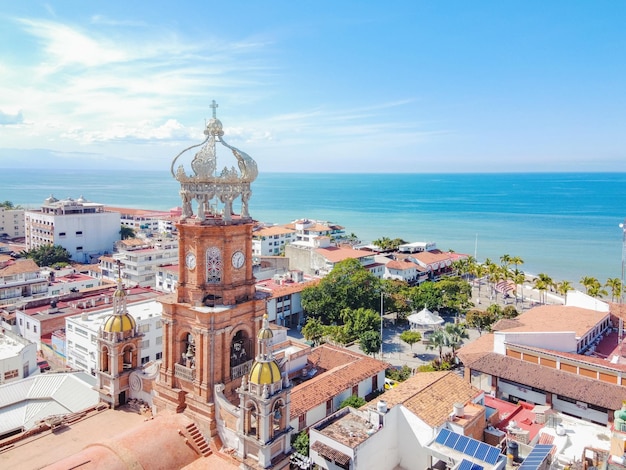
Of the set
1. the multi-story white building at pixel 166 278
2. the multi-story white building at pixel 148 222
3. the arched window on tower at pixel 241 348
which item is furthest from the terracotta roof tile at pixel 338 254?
the arched window on tower at pixel 241 348

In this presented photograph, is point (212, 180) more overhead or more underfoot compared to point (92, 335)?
more overhead

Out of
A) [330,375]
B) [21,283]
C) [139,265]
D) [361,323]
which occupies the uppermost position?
[21,283]

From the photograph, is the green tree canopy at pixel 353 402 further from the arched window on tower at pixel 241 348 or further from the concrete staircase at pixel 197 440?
the concrete staircase at pixel 197 440

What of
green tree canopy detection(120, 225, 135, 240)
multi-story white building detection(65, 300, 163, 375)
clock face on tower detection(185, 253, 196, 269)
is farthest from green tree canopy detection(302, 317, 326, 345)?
green tree canopy detection(120, 225, 135, 240)

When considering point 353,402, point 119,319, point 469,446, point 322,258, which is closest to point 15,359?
point 119,319

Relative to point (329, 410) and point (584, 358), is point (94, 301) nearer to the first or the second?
point (329, 410)

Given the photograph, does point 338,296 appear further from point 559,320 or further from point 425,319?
point 559,320
